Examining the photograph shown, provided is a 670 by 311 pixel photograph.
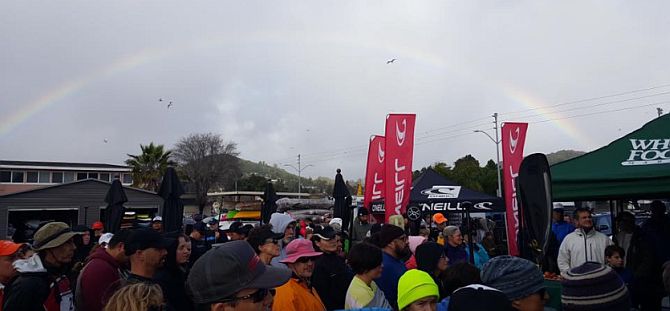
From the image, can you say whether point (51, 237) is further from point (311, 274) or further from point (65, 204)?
point (65, 204)

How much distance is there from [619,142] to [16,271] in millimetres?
6947

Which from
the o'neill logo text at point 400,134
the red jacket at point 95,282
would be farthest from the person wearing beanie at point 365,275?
the o'neill logo text at point 400,134

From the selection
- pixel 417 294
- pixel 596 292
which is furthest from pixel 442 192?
pixel 596 292

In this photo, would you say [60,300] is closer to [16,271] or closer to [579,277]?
[16,271]

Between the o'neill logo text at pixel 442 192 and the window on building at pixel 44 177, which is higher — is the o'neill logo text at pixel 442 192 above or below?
below

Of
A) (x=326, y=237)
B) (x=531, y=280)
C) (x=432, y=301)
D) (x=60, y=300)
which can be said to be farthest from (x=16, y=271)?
(x=531, y=280)

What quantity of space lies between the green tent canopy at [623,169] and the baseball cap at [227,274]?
17.1 ft

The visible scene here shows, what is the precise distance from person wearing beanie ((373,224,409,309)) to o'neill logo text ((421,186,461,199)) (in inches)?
379

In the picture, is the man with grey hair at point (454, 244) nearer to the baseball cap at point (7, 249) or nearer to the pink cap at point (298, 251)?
the pink cap at point (298, 251)

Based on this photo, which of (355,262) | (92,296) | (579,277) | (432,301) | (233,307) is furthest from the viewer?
(355,262)

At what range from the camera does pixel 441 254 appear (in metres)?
5.06

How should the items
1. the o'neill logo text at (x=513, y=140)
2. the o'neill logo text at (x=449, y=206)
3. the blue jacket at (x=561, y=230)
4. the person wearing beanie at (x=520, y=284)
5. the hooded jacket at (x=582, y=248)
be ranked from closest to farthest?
1. the person wearing beanie at (x=520, y=284)
2. the hooded jacket at (x=582, y=248)
3. the o'neill logo text at (x=513, y=140)
4. the blue jacket at (x=561, y=230)
5. the o'neill logo text at (x=449, y=206)

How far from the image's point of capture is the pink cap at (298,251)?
3.80 m

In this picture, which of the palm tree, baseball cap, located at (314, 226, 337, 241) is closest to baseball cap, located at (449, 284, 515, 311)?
baseball cap, located at (314, 226, 337, 241)
